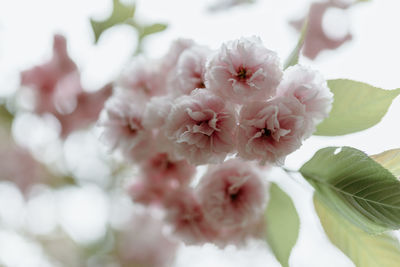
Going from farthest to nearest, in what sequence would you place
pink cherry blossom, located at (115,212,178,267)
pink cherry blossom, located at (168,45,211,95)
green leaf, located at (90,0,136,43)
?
pink cherry blossom, located at (115,212,178,267), green leaf, located at (90,0,136,43), pink cherry blossom, located at (168,45,211,95)

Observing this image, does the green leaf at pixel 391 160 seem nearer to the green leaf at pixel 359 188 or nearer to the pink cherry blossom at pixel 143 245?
the green leaf at pixel 359 188

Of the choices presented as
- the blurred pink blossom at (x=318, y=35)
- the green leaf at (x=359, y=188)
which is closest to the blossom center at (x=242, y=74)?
the green leaf at (x=359, y=188)

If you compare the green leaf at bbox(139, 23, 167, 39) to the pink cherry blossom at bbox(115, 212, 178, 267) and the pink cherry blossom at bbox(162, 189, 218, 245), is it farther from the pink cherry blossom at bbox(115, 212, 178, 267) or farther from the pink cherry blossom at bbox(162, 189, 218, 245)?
the pink cherry blossom at bbox(115, 212, 178, 267)

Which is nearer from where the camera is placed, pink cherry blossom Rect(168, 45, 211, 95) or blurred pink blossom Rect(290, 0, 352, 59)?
pink cherry blossom Rect(168, 45, 211, 95)

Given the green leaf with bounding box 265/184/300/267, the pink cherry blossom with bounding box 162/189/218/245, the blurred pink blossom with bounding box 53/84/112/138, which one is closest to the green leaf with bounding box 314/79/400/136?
the green leaf with bounding box 265/184/300/267

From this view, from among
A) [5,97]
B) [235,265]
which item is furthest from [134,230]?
[5,97]
